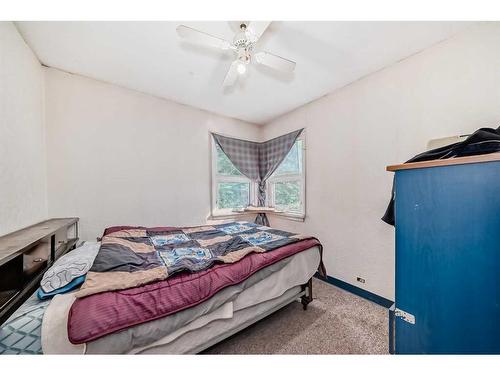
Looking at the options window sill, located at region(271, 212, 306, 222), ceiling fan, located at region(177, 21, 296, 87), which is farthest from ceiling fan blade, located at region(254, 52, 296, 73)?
window sill, located at region(271, 212, 306, 222)

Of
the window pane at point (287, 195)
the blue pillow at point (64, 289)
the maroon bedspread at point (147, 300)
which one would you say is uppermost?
the window pane at point (287, 195)

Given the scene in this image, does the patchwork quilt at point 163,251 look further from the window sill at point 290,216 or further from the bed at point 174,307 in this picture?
the window sill at point 290,216

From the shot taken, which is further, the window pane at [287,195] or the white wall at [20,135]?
the window pane at [287,195]

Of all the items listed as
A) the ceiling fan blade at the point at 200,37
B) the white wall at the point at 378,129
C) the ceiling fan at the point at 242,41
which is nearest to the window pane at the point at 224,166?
the white wall at the point at 378,129

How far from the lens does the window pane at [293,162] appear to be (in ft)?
9.60

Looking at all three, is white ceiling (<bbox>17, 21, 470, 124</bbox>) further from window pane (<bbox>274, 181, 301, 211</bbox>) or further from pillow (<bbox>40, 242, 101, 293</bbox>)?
pillow (<bbox>40, 242, 101, 293</bbox>)

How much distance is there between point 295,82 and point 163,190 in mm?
2206

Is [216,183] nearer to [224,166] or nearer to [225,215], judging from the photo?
[224,166]

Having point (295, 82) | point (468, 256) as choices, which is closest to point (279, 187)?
point (295, 82)

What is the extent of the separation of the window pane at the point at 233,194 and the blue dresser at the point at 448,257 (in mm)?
2618

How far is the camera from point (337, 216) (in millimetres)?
2342

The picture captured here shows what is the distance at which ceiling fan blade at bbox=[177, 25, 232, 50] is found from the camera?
48.8 inches

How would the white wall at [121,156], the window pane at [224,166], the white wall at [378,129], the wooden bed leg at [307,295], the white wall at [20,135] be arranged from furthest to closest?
1. the window pane at [224,166]
2. the white wall at [121,156]
3. the wooden bed leg at [307,295]
4. the white wall at [378,129]
5. the white wall at [20,135]
